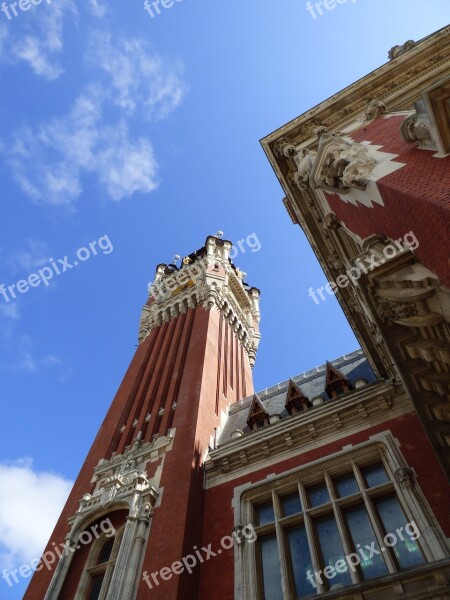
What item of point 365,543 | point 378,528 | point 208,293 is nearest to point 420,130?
point 378,528

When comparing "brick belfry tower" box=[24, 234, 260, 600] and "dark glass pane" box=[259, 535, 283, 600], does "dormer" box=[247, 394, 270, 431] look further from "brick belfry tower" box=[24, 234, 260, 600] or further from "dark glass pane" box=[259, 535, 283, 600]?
"dark glass pane" box=[259, 535, 283, 600]

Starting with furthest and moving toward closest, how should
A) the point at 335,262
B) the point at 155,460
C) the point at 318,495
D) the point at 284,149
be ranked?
1. the point at 155,460
2. the point at 284,149
3. the point at 335,262
4. the point at 318,495

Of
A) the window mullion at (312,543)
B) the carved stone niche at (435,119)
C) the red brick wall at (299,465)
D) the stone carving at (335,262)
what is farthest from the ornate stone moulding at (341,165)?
the window mullion at (312,543)

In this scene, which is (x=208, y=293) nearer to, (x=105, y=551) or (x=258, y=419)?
(x=258, y=419)

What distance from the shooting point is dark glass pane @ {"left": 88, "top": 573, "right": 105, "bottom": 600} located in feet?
43.9

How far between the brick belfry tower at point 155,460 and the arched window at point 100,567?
0.03m

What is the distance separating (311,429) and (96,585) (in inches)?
319

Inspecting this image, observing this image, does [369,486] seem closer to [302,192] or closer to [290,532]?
[290,532]

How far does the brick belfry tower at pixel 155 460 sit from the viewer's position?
13.2 meters

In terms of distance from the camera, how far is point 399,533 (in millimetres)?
10867

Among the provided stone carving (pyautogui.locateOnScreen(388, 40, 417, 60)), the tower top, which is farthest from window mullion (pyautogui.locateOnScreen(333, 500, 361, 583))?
the tower top

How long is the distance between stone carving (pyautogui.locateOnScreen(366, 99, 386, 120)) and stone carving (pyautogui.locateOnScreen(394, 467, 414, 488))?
10.0 m

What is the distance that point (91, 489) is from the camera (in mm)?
17172

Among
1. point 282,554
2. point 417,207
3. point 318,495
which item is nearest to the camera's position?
point 417,207
